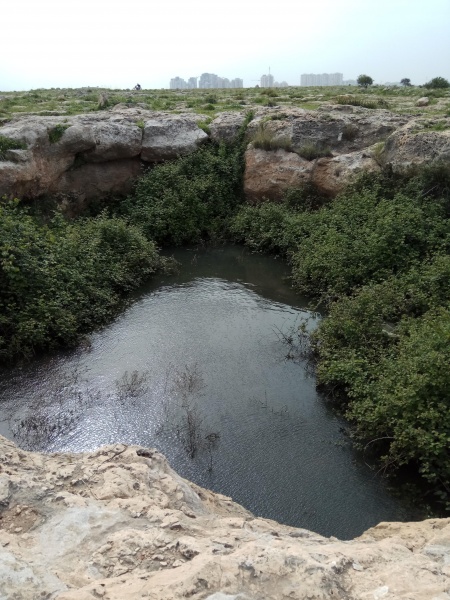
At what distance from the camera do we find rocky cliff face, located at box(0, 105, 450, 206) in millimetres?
16297

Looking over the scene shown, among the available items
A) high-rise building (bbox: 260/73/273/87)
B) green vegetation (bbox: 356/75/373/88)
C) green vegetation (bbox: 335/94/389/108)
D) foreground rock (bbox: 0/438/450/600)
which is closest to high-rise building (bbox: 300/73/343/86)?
high-rise building (bbox: 260/73/273/87)

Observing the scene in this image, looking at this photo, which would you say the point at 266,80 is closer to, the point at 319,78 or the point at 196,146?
the point at 319,78

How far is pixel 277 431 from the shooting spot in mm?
8742

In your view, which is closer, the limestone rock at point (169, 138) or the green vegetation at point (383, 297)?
the green vegetation at point (383, 297)

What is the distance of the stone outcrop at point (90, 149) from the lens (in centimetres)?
1622

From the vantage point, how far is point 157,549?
4062 mm

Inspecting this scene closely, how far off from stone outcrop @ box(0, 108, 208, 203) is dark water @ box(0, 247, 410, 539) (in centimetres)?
607

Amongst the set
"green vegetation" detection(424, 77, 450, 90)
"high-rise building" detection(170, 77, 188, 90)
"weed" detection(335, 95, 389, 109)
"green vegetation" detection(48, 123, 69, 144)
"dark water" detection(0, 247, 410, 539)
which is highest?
"high-rise building" detection(170, 77, 188, 90)

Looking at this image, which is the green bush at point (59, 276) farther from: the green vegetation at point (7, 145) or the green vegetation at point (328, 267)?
the green vegetation at point (7, 145)

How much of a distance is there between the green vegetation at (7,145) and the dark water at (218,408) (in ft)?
20.9

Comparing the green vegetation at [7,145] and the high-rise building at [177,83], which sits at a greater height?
the high-rise building at [177,83]

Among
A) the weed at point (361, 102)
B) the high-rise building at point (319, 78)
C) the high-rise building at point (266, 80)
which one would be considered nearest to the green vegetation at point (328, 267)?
the weed at point (361, 102)

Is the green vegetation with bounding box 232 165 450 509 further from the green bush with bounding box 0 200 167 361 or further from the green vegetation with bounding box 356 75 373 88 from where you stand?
the green vegetation with bounding box 356 75 373 88

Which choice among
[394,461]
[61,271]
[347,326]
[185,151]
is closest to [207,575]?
[394,461]
